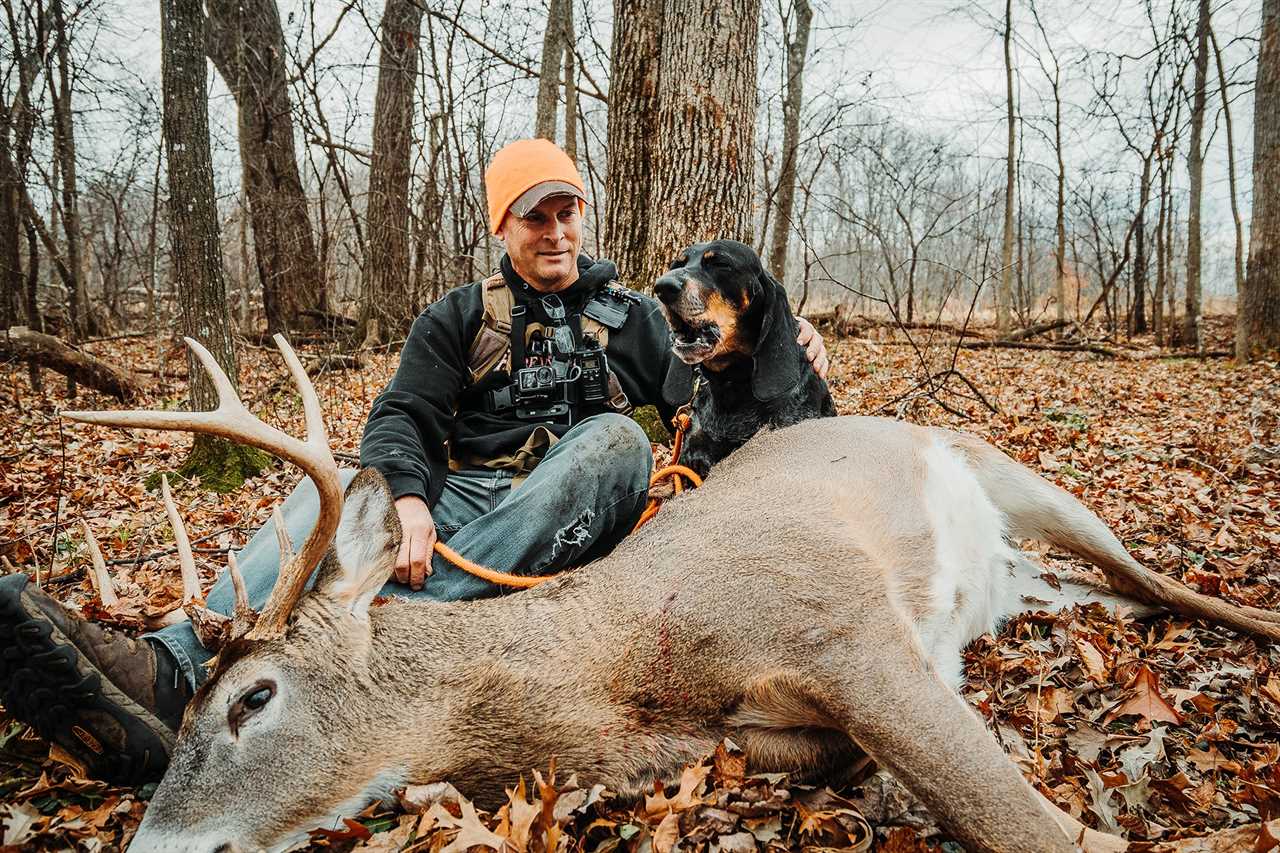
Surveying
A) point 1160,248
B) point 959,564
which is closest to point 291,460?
point 959,564

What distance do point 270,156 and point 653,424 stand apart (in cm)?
1039

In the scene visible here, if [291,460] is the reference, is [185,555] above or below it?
below

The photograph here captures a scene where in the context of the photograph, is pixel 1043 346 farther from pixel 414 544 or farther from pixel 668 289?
pixel 414 544

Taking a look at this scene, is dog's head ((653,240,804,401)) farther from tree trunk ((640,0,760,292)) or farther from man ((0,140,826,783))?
tree trunk ((640,0,760,292))

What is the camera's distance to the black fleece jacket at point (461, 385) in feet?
10.5

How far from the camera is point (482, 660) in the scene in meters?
2.26

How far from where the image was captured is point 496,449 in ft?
12.1

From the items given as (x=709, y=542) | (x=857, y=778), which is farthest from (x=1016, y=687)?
(x=709, y=542)

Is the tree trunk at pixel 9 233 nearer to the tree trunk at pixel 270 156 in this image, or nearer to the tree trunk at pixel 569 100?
the tree trunk at pixel 270 156

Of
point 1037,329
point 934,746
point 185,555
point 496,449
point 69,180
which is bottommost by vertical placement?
point 934,746

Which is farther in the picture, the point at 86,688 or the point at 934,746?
the point at 86,688

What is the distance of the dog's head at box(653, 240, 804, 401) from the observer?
3.94m

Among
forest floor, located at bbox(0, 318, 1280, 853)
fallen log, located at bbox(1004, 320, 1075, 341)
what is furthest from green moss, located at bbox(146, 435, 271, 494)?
fallen log, located at bbox(1004, 320, 1075, 341)

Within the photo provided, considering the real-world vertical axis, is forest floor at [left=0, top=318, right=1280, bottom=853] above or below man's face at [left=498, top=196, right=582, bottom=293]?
below
